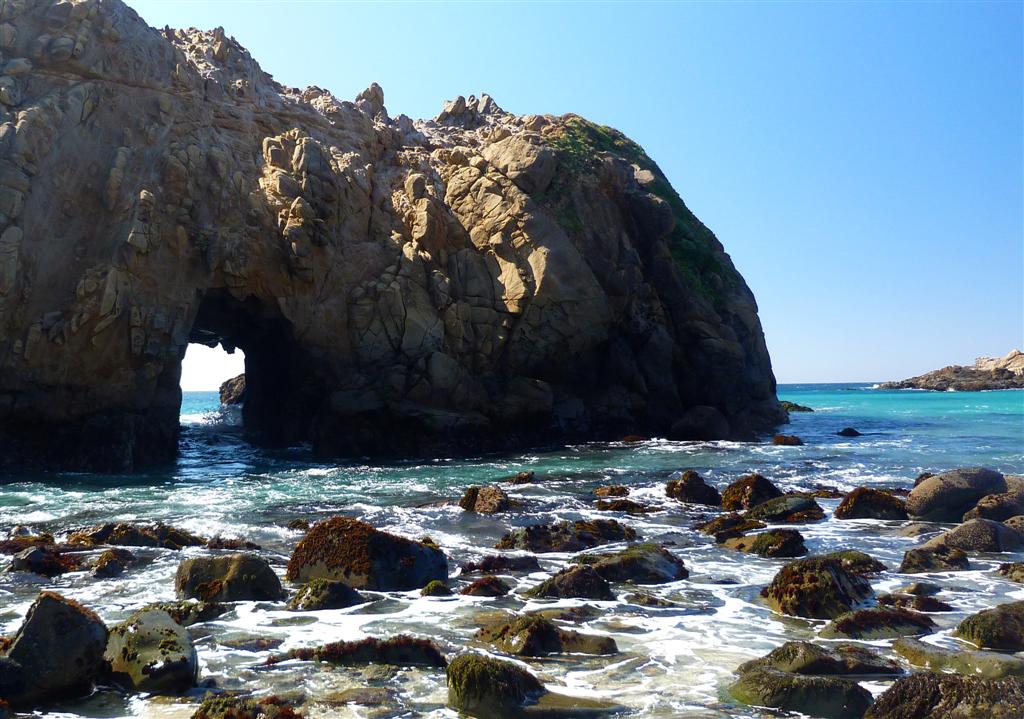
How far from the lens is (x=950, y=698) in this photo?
7.24 metres

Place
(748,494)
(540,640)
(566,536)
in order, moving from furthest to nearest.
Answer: (748,494), (566,536), (540,640)

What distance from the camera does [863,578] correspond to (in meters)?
12.6

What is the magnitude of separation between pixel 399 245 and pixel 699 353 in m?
15.6

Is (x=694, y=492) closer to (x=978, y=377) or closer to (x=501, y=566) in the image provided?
(x=501, y=566)

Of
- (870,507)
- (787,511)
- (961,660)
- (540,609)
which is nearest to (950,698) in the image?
(961,660)

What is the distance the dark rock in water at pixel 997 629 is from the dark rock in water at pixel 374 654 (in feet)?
20.2

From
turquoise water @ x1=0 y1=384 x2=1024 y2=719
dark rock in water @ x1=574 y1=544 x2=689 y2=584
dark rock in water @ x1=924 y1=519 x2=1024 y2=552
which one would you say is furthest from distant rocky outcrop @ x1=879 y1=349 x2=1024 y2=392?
dark rock in water @ x1=574 y1=544 x2=689 y2=584

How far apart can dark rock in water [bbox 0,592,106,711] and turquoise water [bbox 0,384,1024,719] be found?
0.28 meters

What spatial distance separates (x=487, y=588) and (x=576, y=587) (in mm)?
1291

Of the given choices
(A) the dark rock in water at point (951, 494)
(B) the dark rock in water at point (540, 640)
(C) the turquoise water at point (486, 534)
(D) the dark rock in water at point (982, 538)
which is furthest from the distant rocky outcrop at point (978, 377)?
(B) the dark rock in water at point (540, 640)

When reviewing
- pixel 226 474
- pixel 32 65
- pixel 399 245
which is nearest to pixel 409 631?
pixel 226 474

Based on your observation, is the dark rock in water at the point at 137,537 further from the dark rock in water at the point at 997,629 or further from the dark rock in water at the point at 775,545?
the dark rock in water at the point at 997,629

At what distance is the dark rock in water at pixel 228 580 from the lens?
11.6 m

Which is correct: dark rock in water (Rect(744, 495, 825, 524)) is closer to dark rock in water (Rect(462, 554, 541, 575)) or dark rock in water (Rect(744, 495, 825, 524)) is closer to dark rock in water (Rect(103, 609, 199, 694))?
dark rock in water (Rect(462, 554, 541, 575))
